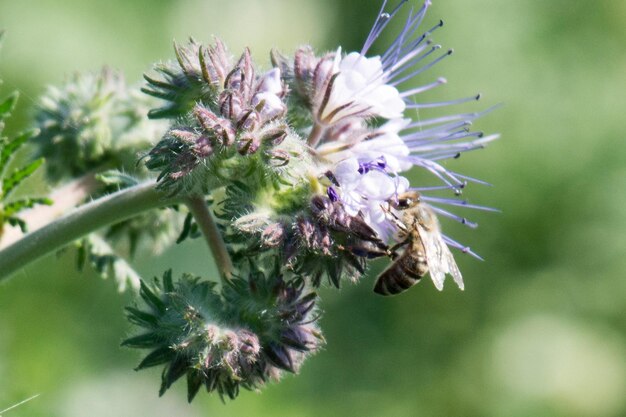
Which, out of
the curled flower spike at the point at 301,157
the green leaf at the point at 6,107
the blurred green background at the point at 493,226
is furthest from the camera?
the blurred green background at the point at 493,226

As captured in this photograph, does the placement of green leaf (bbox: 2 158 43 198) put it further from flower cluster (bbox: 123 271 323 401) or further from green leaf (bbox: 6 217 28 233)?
flower cluster (bbox: 123 271 323 401)

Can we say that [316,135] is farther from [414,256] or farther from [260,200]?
[414,256]

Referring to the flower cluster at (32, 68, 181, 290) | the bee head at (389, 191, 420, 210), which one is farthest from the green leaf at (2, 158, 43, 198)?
the bee head at (389, 191, 420, 210)

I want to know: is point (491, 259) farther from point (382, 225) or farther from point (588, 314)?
point (382, 225)

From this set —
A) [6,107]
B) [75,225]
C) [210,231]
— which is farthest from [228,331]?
[6,107]

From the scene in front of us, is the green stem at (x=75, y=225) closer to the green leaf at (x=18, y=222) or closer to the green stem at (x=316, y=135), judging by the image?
the green leaf at (x=18, y=222)

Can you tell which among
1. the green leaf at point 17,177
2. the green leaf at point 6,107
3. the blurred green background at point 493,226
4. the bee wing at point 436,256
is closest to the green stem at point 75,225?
the green leaf at point 17,177

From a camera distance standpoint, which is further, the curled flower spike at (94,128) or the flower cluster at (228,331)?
the curled flower spike at (94,128)
